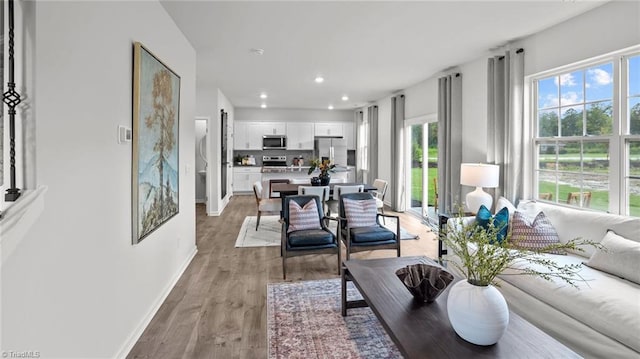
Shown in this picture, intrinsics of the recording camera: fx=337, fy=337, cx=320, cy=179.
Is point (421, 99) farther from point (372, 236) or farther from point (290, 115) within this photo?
point (290, 115)

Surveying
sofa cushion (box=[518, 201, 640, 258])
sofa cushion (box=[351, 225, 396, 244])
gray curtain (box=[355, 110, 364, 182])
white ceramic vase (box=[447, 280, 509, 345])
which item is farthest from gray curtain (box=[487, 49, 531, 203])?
gray curtain (box=[355, 110, 364, 182])

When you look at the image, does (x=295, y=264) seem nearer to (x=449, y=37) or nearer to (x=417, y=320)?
(x=417, y=320)

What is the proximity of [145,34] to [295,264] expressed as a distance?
283cm

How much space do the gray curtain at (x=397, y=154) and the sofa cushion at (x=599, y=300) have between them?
4904 mm

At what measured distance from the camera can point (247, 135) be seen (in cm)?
1025

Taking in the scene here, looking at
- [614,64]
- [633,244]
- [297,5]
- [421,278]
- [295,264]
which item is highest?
[297,5]

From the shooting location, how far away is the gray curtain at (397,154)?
7410 millimetres

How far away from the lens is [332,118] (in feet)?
35.3

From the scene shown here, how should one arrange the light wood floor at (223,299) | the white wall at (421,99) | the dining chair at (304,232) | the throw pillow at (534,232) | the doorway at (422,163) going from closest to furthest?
the light wood floor at (223,299) < the throw pillow at (534,232) < the dining chair at (304,232) < the white wall at (421,99) < the doorway at (422,163)

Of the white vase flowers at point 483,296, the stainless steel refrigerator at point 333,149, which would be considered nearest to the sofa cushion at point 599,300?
the white vase flowers at point 483,296

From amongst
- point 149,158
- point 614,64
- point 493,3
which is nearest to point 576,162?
point 614,64

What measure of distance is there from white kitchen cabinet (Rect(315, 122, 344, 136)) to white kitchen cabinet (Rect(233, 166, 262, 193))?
2206mm

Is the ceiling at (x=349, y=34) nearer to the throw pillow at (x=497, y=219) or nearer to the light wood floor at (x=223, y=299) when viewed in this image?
the throw pillow at (x=497, y=219)

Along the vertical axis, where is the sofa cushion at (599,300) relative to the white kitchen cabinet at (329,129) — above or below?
below
